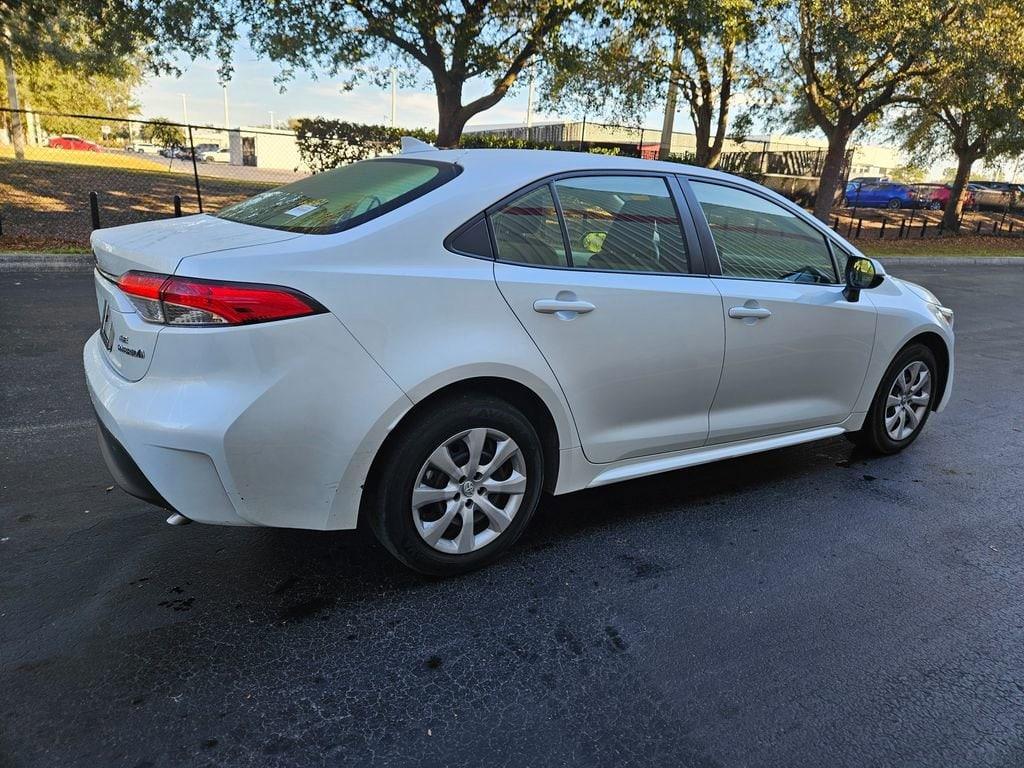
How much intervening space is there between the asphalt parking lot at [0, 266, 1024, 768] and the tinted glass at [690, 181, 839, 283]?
1216 mm

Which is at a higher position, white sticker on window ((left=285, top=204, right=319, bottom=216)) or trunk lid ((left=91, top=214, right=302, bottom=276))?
white sticker on window ((left=285, top=204, right=319, bottom=216))

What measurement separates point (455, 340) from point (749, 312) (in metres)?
1.57

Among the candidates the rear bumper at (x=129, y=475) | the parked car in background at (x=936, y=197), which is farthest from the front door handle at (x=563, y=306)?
the parked car in background at (x=936, y=197)

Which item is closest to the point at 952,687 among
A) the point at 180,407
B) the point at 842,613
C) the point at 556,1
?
the point at 842,613

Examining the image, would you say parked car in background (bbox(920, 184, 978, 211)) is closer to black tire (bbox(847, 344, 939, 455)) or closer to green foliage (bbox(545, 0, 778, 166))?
green foliage (bbox(545, 0, 778, 166))

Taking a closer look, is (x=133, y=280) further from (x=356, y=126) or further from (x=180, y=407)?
(x=356, y=126)

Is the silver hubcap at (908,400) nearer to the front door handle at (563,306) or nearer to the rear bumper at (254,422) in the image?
the front door handle at (563,306)

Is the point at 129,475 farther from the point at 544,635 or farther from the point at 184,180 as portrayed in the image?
the point at 184,180

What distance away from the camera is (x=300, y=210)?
3014 mm

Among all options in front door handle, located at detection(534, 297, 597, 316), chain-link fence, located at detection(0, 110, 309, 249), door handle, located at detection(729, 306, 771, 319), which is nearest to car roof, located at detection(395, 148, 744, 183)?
front door handle, located at detection(534, 297, 597, 316)

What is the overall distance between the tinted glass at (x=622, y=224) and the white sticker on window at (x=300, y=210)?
104cm

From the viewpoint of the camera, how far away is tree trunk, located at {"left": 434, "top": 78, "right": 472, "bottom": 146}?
15.3 m

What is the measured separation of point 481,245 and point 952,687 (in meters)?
2.31

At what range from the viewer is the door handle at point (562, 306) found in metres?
2.85
